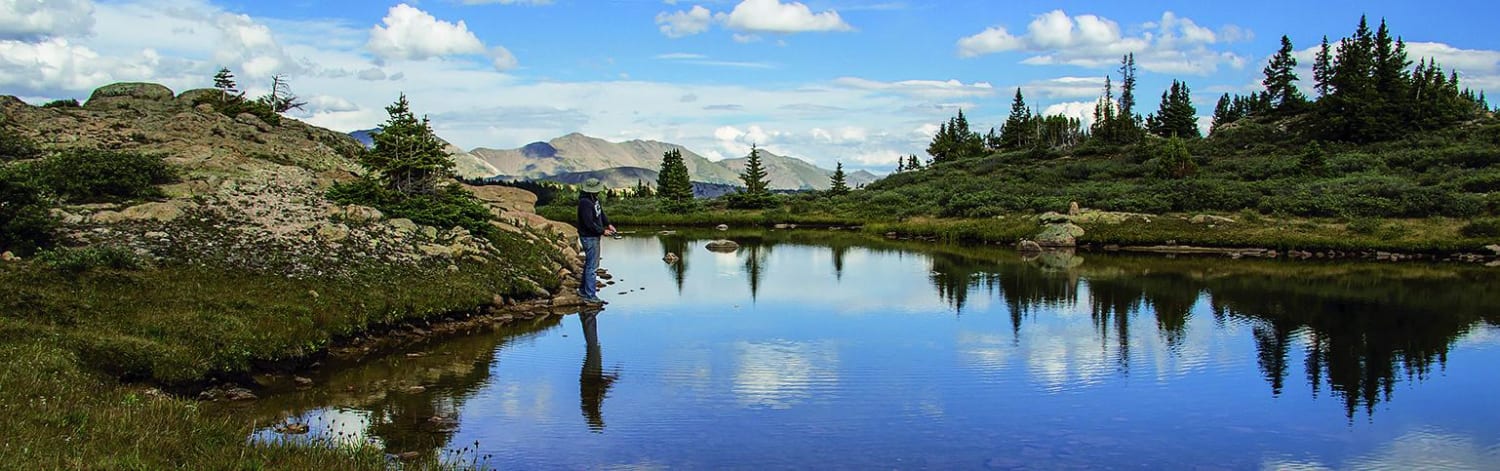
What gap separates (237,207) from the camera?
2420cm

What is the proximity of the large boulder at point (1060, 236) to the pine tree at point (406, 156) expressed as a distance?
117ft

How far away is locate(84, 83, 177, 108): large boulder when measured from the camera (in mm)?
A: 34256

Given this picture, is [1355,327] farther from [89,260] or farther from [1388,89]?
[1388,89]

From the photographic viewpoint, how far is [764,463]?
13.2 m

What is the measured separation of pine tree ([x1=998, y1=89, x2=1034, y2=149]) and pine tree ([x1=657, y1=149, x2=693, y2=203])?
6874 centimetres

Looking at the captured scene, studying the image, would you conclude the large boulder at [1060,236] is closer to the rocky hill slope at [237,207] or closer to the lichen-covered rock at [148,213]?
the rocky hill slope at [237,207]

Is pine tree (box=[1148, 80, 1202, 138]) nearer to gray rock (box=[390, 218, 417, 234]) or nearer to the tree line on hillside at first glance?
the tree line on hillside

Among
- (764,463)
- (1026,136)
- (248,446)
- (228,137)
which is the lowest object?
(764,463)

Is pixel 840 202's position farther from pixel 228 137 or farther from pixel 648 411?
pixel 648 411

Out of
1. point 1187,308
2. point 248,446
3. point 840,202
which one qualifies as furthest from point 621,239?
point 248,446

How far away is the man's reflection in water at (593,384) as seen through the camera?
618 inches

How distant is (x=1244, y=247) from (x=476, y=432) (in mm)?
46102

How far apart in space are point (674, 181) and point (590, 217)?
249ft

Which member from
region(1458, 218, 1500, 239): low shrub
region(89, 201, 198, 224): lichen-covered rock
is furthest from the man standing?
region(1458, 218, 1500, 239): low shrub
